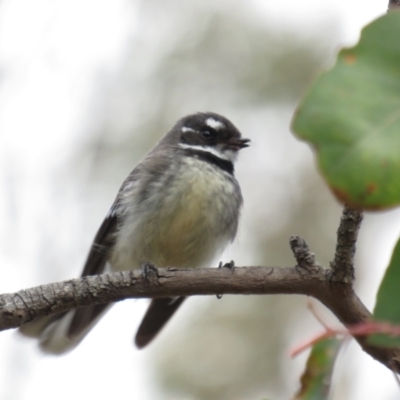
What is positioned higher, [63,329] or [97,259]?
[97,259]

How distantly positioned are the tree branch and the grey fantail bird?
5.42ft

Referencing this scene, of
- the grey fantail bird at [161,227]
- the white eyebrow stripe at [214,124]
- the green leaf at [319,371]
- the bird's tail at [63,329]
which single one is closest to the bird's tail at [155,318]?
the grey fantail bird at [161,227]

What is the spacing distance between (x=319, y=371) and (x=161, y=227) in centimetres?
297

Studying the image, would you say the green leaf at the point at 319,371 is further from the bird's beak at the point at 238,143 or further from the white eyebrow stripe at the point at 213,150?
the bird's beak at the point at 238,143

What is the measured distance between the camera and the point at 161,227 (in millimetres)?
4672

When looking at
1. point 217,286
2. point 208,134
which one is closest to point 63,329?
point 208,134

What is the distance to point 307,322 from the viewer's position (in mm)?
8289

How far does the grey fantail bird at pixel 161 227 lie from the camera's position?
4.68 meters

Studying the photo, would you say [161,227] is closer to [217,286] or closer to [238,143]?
[238,143]

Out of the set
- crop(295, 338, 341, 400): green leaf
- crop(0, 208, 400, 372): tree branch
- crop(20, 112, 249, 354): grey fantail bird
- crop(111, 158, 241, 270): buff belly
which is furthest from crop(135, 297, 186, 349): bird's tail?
crop(295, 338, 341, 400): green leaf

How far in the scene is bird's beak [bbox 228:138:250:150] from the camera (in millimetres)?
5535

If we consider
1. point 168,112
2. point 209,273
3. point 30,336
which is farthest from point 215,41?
A: point 209,273

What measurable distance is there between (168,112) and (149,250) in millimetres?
4374

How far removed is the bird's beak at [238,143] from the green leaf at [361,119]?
14.2 feet
